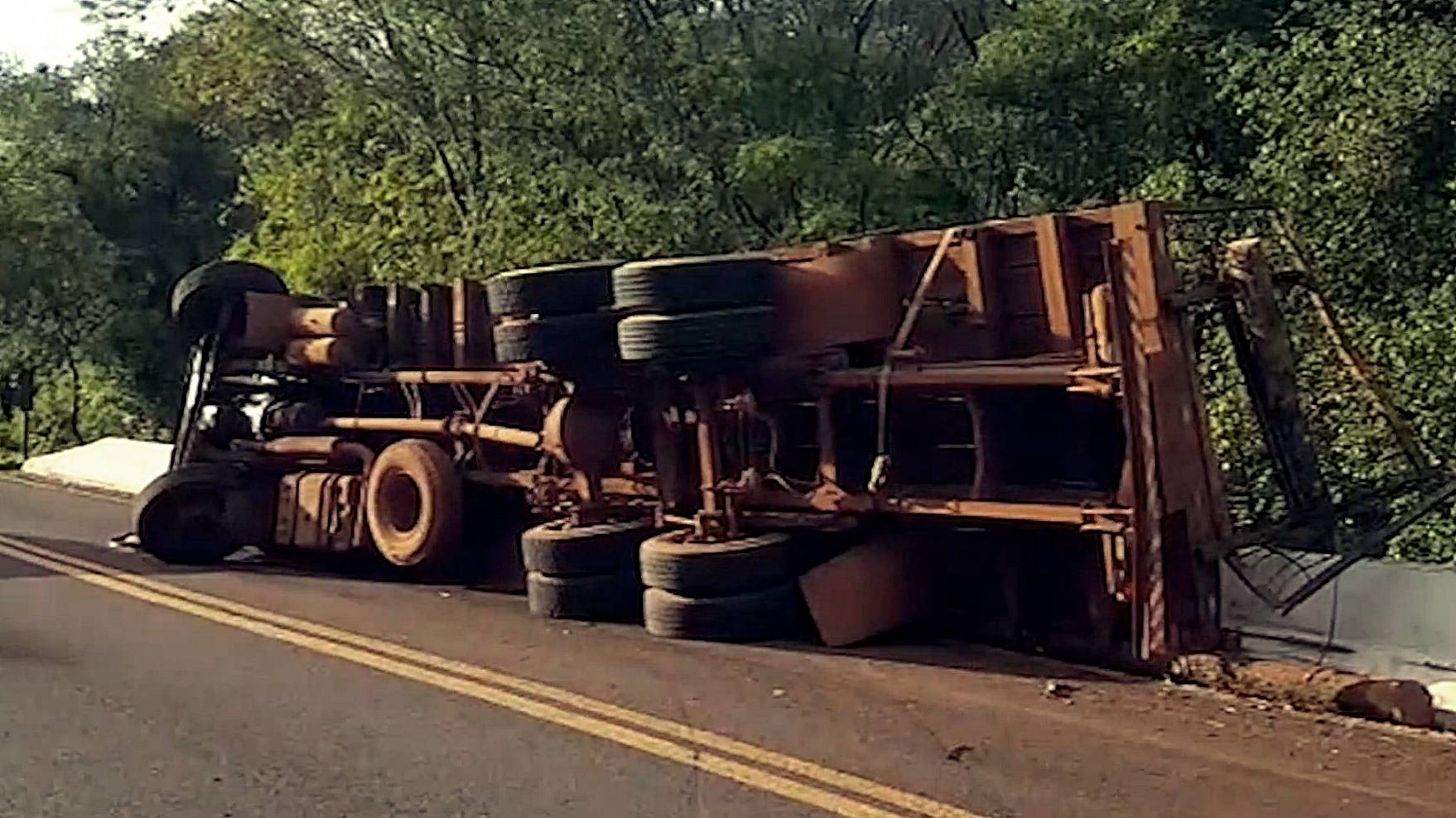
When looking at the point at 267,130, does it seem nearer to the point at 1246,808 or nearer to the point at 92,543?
the point at 92,543

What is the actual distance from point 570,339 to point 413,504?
257 centimetres

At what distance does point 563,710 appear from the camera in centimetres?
773

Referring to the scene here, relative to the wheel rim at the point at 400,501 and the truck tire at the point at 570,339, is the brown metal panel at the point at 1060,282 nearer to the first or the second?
the truck tire at the point at 570,339

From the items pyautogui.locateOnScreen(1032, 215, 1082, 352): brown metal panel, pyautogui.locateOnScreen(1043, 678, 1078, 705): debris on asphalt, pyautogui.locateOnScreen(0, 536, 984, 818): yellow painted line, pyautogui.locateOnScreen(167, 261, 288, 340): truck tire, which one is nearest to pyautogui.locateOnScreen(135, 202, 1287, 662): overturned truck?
pyautogui.locateOnScreen(1032, 215, 1082, 352): brown metal panel

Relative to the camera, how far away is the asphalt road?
6258 mm

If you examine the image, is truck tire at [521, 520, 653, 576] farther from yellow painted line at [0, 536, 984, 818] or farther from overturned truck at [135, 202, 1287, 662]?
yellow painted line at [0, 536, 984, 818]

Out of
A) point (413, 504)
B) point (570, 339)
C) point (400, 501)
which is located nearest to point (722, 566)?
point (570, 339)

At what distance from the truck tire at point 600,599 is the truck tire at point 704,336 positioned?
1376 millimetres

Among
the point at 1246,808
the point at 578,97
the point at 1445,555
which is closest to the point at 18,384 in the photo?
the point at 578,97

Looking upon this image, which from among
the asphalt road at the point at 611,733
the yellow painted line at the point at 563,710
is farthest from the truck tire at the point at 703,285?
the yellow painted line at the point at 563,710

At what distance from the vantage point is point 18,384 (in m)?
36.1

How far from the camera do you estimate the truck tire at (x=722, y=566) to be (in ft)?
31.1

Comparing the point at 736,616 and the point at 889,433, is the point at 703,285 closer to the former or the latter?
the point at 889,433

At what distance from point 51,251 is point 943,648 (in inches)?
1089
